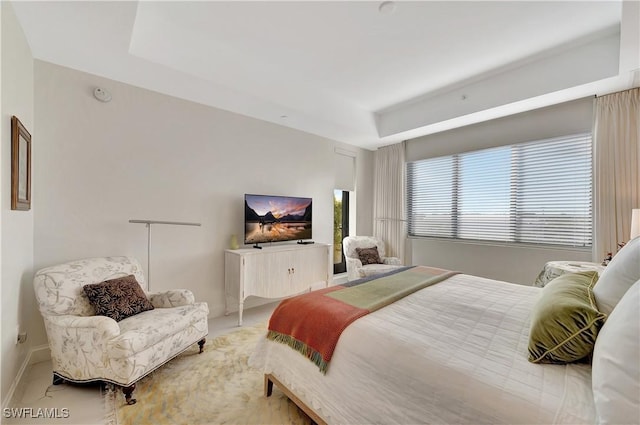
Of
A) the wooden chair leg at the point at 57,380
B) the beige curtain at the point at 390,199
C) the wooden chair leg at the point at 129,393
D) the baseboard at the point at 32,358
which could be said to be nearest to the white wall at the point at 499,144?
the beige curtain at the point at 390,199

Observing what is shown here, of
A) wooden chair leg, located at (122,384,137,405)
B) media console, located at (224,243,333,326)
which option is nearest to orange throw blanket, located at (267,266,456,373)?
wooden chair leg, located at (122,384,137,405)

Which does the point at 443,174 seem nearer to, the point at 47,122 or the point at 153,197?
the point at 153,197

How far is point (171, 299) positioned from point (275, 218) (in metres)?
1.66

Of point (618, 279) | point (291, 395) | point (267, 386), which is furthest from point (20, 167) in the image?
point (618, 279)

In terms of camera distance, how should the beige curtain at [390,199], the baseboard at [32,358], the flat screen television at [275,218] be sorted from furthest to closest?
the beige curtain at [390,199], the flat screen television at [275,218], the baseboard at [32,358]

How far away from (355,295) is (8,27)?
113 inches

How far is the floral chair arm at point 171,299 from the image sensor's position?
243 cm

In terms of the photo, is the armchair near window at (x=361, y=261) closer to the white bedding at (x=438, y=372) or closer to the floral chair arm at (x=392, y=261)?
the floral chair arm at (x=392, y=261)

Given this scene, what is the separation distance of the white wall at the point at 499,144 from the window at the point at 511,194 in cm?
11

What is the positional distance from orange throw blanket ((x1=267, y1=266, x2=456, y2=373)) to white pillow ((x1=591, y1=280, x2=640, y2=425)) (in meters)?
0.98

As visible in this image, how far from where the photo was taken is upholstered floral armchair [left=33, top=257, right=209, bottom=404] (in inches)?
70.9

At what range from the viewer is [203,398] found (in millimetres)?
1863

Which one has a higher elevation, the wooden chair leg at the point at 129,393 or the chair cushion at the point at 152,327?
the chair cushion at the point at 152,327

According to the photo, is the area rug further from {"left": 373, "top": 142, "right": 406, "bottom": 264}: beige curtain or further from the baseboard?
{"left": 373, "top": 142, "right": 406, "bottom": 264}: beige curtain
